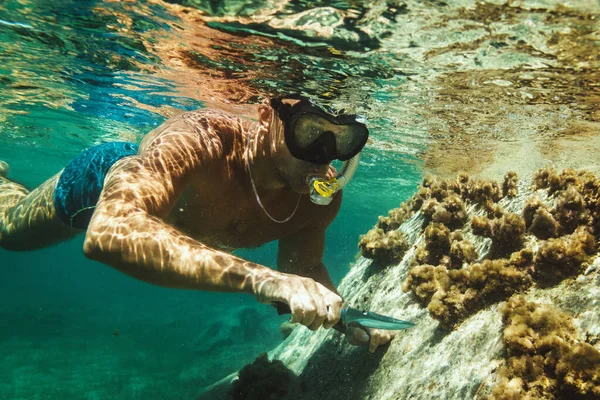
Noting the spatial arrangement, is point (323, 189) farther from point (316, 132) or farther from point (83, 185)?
point (83, 185)

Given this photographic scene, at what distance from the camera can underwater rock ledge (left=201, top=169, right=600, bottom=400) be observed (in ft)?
7.62

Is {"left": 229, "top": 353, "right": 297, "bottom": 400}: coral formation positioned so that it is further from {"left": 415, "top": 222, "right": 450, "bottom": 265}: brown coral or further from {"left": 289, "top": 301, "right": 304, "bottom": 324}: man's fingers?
{"left": 289, "top": 301, "right": 304, "bottom": 324}: man's fingers

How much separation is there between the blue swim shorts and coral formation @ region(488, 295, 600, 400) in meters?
5.72

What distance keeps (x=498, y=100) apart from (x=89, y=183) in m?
9.56

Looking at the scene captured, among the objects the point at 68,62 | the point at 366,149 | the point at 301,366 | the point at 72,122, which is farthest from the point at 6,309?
the point at 301,366

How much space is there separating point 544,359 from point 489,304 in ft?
2.99

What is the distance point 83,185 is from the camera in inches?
221

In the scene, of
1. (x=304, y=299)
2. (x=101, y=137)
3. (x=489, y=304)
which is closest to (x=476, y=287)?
(x=489, y=304)

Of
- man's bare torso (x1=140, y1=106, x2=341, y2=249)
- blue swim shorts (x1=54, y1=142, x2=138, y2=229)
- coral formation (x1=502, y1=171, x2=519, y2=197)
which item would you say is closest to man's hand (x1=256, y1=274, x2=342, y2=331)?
man's bare torso (x1=140, y1=106, x2=341, y2=249)

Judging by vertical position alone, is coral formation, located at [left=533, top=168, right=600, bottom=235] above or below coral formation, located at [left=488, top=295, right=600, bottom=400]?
above

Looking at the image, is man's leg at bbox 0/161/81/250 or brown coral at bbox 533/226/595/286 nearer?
brown coral at bbox 533/226/595/286

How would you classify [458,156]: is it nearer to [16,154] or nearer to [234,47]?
[234,47]

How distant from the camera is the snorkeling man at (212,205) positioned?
233cm

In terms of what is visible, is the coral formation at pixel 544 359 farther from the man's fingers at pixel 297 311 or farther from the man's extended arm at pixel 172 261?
the man's fingers at pixel 297 311
